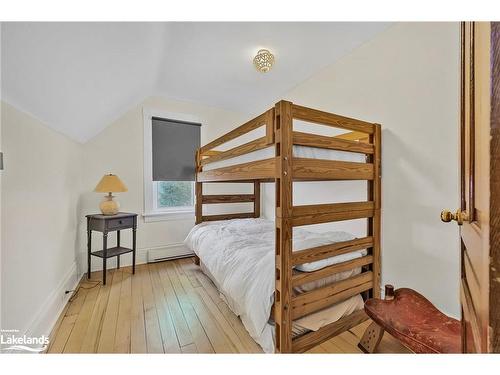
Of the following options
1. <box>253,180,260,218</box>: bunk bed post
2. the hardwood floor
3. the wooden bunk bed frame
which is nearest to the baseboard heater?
the hardwood floor

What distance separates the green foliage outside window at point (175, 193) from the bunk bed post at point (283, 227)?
230 centimetres

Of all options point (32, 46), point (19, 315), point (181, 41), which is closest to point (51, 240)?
point (19, 315)

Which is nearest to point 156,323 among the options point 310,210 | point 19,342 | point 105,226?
point 19,342

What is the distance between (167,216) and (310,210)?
2.32 meters

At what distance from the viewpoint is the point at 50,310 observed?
62.6 inches

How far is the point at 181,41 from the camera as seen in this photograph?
6.40 ft

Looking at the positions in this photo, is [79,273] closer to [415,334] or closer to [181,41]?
[181,41]

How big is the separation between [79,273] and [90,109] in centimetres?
181

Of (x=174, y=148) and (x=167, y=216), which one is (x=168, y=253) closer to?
(x=167, y=216)

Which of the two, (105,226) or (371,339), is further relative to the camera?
(105,226)

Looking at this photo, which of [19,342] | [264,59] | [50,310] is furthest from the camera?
[264,59]

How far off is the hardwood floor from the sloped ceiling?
59.8 inches

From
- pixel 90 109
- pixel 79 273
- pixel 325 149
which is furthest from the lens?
pixel 79 273

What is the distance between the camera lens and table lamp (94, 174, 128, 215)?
2379 millimetres
